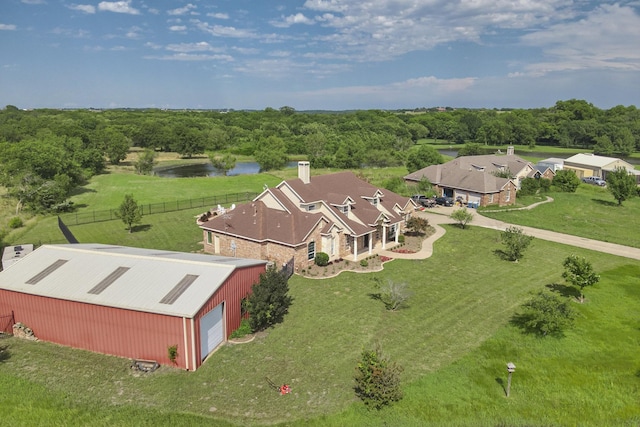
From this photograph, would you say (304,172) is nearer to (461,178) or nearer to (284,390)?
(284,390)

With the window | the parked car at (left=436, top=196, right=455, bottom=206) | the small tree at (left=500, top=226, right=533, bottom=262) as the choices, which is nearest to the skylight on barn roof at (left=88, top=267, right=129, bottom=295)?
the window

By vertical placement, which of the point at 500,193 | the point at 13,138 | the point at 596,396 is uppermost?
the point at 13,138

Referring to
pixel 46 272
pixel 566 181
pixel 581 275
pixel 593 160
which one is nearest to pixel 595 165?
pixel 593 160

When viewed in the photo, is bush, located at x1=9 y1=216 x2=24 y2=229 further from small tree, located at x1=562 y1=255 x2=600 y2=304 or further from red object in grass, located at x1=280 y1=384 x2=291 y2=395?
small tree, located at x1=562 y1=255 x2=600 y2=304

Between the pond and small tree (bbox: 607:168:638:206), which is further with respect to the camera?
the pond

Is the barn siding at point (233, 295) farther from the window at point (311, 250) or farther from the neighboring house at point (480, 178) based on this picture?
the neighboring house at point (480, 178)

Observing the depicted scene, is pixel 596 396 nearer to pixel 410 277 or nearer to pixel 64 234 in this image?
pixel 410 277

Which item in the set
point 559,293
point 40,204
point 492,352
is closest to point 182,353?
point 492,352
